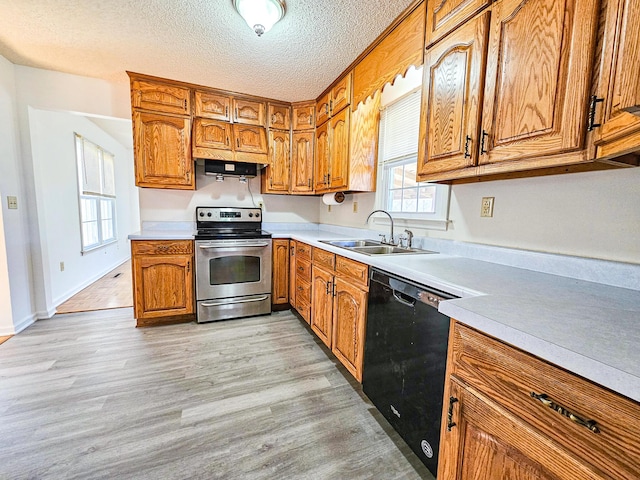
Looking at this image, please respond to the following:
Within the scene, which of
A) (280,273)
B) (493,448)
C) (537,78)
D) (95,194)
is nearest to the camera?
(493,448)

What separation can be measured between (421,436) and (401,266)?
0.72 meters

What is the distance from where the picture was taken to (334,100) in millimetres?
2678

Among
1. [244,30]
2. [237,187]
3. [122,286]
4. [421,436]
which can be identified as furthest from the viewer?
[122,286]

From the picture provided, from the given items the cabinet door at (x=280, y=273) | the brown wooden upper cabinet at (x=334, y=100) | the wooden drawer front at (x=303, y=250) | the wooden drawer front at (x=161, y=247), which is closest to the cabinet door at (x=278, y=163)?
the brown wooden upper cabinet at (x=334, y=100)

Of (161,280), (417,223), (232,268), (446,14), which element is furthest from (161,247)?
(446,14)

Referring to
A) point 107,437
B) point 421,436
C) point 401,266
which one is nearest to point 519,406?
point 421,436

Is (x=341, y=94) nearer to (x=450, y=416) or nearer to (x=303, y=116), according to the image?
(x=303, y=116)

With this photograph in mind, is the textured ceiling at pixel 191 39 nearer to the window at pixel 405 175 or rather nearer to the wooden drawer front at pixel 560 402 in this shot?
the window at pixel 405 175

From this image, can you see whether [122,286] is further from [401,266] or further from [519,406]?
[519,406]

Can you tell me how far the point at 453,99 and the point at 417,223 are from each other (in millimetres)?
926

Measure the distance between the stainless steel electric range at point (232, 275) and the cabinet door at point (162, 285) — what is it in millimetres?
116

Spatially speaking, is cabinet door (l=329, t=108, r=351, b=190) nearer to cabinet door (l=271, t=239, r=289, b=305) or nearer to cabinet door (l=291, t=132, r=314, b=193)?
cabinet door (l=291, t=132, r=314, b=193)

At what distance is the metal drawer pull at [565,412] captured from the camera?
562 millimetres

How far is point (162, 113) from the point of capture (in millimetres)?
2723
